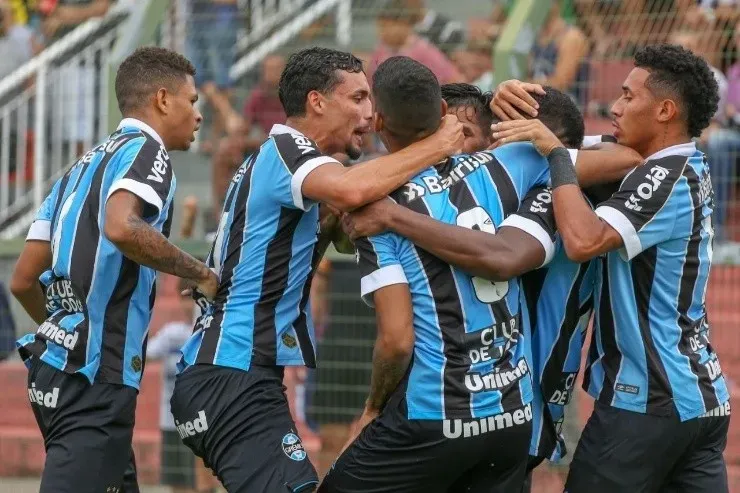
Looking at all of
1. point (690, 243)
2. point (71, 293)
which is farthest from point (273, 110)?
point (690, 243)

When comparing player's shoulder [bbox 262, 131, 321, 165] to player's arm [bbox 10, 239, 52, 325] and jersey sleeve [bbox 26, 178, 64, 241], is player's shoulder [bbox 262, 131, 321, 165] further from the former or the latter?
player's arm [bbox 10, 239, 52, 325]

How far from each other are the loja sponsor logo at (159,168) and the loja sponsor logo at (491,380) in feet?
4.86

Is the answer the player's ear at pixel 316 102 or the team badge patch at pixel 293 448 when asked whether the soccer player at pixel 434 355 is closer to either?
the team badge patch at pixel 293 448

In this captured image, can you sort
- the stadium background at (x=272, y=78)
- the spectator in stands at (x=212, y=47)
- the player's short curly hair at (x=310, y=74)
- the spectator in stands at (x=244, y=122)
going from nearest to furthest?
the player's short curly hair at (x=310, y=74) → the stadium background at (x=272, y=78) → the spectator in stands at (x=244, y=122) → the spectator in stands at (x=212, y=47)

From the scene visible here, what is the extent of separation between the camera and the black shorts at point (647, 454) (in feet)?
15.3

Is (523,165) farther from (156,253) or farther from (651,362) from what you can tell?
(156,253)

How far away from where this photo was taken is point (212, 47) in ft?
31.5

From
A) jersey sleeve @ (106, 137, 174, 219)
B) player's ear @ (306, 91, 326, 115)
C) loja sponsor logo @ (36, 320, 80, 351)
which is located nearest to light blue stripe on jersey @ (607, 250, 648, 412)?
player's ear @ (306, 91, 326, 115)

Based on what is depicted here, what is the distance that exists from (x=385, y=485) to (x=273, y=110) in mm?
5562

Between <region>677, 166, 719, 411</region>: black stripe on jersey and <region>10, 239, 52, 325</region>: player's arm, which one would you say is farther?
<region>10, 239, 52, 325</region>: player's arm

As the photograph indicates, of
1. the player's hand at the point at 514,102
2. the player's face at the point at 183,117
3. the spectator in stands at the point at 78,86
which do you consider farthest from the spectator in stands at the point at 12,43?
the player's hand at the point at 514,102

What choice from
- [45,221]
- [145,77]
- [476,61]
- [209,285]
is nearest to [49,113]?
[476,61]

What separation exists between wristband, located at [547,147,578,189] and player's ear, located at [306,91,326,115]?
2.99ft

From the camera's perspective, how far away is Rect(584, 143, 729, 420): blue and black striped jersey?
4.62 meters
